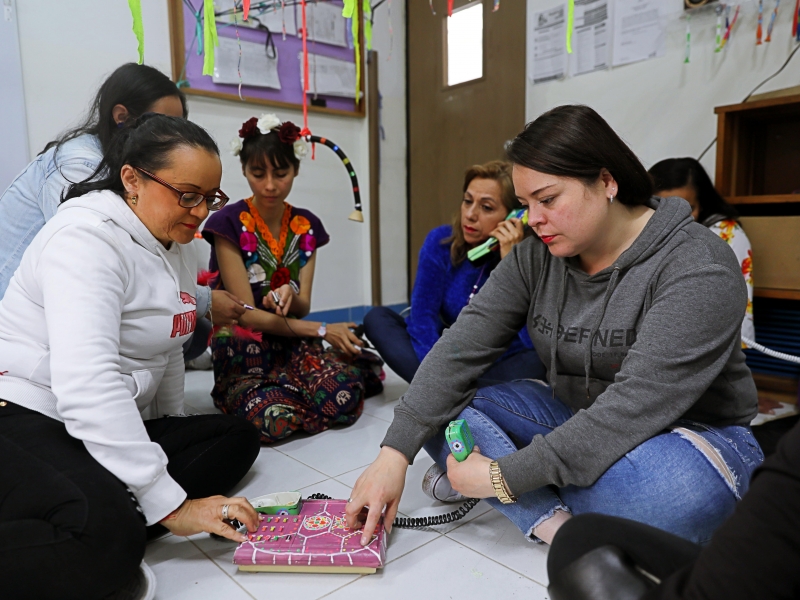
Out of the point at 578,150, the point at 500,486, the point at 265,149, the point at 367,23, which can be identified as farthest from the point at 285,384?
the point at 367,23

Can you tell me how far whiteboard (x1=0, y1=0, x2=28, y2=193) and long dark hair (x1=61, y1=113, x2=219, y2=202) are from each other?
150 cm

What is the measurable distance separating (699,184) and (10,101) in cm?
270

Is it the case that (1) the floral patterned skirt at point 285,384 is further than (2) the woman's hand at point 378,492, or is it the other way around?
(1) the floral patterned skirt at point 285,384

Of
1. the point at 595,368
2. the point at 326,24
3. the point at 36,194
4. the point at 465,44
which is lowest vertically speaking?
the point at 595,368

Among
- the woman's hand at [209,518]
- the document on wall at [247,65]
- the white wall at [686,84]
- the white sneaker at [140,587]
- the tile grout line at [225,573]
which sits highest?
the document on wall at [247,65]

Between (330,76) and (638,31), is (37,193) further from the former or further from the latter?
(638,31)

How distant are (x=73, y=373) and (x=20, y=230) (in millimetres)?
741

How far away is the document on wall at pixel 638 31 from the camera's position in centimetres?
240

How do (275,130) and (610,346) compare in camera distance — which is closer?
(610,346)

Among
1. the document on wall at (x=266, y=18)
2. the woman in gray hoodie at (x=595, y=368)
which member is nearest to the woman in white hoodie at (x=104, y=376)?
the woman in gray hoodie at (x=595, y=368)

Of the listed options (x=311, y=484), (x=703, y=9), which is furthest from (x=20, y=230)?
(x=703, y=9)

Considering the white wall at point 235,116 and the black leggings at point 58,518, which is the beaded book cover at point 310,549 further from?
the white wall at point 235,116

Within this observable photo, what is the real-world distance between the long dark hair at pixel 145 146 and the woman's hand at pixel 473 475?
31.0 inches

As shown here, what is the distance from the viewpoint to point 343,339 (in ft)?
6.81
